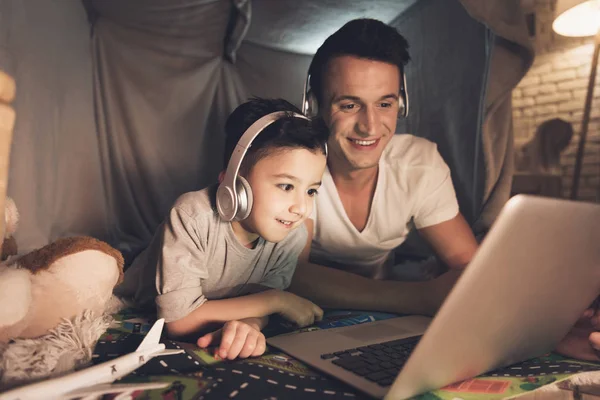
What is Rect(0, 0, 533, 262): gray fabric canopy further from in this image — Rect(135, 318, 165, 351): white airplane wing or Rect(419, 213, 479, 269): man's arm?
Rect(135, 318, 165, 351): white airplane wing

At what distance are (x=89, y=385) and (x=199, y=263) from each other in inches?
12.8

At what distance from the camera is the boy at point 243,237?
80 centimetres

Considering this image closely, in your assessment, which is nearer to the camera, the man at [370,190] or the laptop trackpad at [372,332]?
the laptop trackpad at [372,332]

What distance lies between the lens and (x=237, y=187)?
824mm

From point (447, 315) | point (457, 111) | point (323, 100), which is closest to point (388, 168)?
point (323, 100)

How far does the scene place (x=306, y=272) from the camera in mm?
1118

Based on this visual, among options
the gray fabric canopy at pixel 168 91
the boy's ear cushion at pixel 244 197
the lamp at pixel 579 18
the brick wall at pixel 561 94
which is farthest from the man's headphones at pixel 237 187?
the brick wall at pixel 561 94

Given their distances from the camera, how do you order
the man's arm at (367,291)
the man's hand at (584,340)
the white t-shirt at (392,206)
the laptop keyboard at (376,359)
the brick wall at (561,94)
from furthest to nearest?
the brick wall at (561,94) → the white t-shirt at (392,206) → the man's arm at (367,291) → the man's hand at (584,340) → the laptop keyboard at (376,359)

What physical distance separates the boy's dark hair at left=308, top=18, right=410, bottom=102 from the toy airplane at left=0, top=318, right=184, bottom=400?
0.87 meters

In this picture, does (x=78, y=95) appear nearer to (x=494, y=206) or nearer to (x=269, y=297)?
(x=269, y=297)

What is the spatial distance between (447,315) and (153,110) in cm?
157

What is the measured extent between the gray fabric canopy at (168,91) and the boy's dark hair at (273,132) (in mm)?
749

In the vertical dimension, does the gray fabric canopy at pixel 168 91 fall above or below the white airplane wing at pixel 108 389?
above

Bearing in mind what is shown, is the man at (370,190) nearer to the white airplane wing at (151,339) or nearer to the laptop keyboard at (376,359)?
the laptop keyboard at (376,359)
